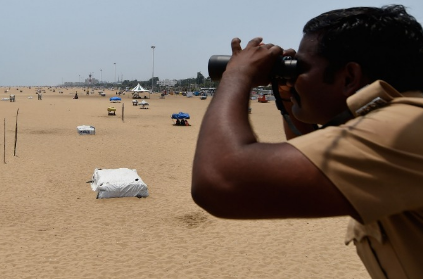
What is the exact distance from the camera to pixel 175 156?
57.2ft

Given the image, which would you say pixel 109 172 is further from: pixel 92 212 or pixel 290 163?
pixel 290 163

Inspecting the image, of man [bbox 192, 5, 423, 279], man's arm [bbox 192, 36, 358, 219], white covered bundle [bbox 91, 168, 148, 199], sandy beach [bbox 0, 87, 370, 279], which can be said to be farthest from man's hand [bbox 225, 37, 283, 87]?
white covered bundle [bbox 91, 168, 148, 199]

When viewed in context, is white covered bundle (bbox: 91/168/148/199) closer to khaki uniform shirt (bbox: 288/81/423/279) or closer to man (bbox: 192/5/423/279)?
man (bbox: 192/5/423/279)

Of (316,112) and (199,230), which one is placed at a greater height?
(316,112)

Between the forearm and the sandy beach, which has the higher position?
the forearm

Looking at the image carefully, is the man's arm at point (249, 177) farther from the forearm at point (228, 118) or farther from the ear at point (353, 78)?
the ear at point (353, 78)

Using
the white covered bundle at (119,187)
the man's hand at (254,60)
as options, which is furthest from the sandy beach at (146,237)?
the man's hand at (254,60)

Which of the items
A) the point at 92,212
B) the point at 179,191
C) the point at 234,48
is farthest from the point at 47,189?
the point at 234,48

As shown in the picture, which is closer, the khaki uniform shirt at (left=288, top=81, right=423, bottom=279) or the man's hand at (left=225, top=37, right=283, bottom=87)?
the khaki uniform shirt at (left=288, top=81, right=423, bottom=279)

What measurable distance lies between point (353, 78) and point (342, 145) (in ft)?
1.03

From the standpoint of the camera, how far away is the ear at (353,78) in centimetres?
115

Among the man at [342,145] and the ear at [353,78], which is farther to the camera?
the ear at [353,78]

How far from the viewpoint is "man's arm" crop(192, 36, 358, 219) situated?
0.97 m

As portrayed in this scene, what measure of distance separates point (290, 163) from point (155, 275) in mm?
6143
